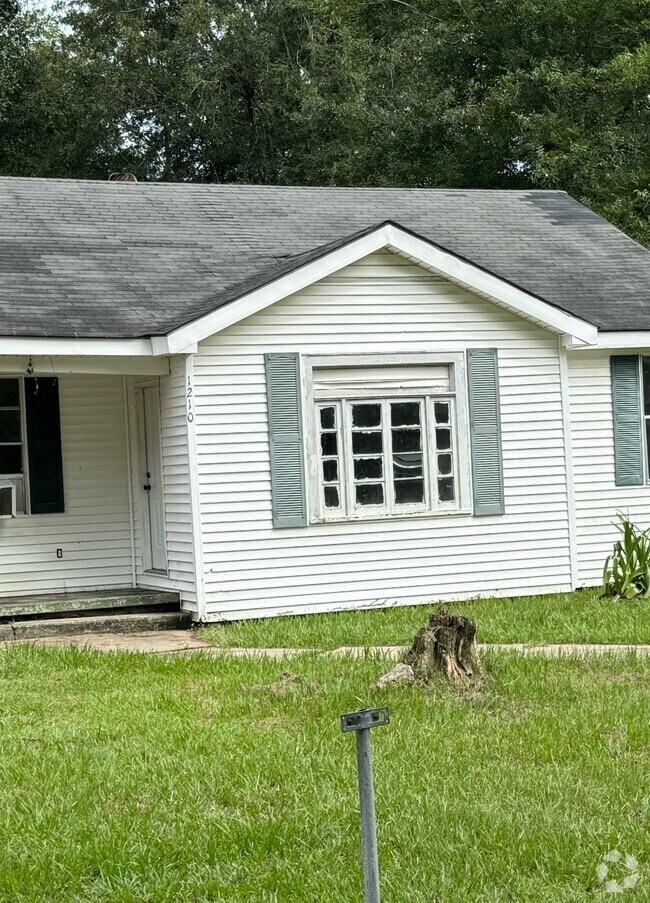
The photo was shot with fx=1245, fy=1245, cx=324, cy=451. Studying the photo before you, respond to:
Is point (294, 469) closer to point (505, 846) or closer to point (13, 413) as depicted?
point (13, 413)

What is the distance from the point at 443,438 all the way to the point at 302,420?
167cm

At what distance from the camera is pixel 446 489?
1345 centimetres

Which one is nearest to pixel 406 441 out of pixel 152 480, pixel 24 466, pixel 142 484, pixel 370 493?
pixel 370 493

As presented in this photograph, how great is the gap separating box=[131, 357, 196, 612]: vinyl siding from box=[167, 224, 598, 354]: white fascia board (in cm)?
60

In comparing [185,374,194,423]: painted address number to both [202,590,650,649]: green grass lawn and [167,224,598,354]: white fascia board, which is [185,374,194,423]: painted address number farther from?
[202,590,650,649]: green grass lawn

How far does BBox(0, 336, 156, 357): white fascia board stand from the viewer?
11695mm

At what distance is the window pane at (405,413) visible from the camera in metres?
13.2

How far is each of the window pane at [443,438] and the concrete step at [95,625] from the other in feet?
10.7

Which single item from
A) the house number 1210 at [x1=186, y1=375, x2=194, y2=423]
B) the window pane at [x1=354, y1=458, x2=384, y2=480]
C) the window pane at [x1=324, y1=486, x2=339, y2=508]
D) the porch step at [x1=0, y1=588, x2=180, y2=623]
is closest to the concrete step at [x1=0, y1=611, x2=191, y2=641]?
the porch step at [x1=0, y1=588, x2=180, y2=623]

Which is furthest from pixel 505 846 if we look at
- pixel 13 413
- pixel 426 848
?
pixel 13 413

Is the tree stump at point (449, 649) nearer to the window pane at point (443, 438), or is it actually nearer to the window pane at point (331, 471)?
the window pane at point (331, 471)

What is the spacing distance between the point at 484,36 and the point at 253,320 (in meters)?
17.7

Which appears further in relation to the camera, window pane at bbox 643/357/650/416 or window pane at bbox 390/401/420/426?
window pane at bbox 643/357/650/416

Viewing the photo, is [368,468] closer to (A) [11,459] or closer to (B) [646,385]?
(A) [11,459]
